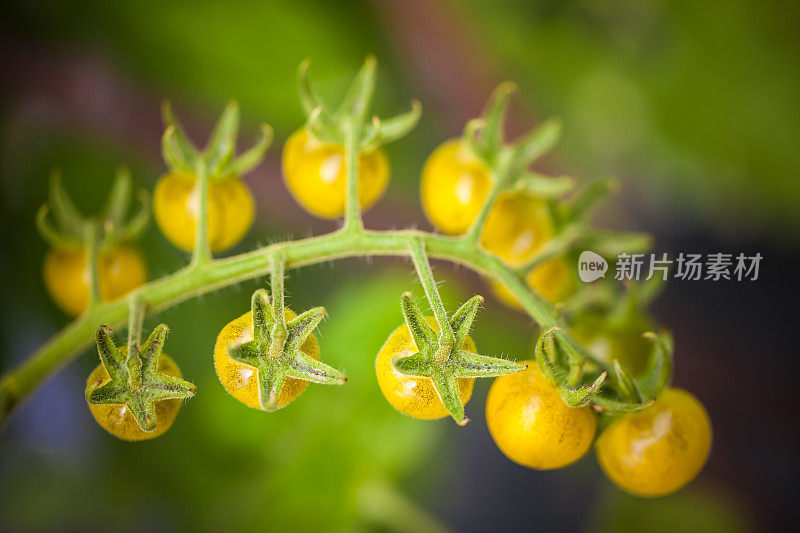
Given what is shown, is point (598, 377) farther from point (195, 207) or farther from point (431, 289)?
point (195, 207)

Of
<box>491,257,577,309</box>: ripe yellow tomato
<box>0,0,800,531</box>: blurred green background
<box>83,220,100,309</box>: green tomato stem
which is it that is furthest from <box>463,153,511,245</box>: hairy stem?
<box>0,0,800,531</box>: blurred green background

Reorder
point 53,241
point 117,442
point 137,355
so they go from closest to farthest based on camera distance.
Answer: point 137,355
point 53,241
point 117,442

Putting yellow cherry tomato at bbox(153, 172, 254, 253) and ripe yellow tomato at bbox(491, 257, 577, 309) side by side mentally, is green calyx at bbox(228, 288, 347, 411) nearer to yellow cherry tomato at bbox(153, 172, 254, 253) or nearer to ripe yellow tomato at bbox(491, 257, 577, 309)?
yellow cherry tomato at bbox(153, 172, 254, 253)

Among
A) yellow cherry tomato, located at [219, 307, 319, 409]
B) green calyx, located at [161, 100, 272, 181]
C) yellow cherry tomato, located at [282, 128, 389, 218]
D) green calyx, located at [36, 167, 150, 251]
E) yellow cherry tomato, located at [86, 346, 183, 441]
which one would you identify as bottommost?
yellow cherry tomato, located at [86, 346, 183, 441]

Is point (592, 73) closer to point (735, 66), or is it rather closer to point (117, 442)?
point (735, 66)

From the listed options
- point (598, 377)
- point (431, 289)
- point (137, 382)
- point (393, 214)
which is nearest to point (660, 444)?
point (598, 377)

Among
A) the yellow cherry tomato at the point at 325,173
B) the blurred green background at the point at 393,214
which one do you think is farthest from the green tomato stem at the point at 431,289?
the blurred green background at the point at 393,214

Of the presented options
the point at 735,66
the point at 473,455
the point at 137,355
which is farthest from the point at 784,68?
the point at 137,355
